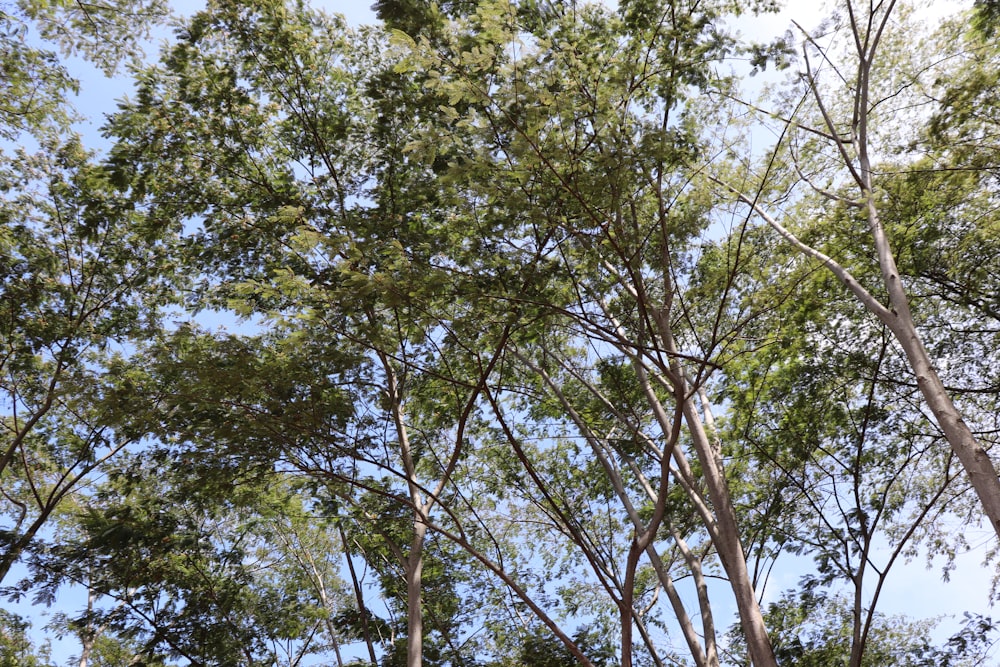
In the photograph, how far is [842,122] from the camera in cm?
809

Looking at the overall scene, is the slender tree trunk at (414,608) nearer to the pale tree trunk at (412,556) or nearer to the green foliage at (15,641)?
the pale tree trunk at (412,556)

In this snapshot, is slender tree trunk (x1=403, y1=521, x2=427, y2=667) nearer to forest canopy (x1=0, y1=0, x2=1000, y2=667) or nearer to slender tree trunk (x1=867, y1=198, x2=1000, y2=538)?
forest canopy (x1=0, y1=0, x2=1000, y2=667)

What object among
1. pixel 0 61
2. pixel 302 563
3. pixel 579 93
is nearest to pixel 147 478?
pixel 302 563

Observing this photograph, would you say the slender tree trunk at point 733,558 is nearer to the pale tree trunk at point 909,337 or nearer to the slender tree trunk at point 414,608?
the pale tree trunk at point 909,337

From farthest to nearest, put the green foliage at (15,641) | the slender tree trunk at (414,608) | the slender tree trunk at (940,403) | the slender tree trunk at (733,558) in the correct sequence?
the green foliage at (15,641) < the slender tree trunk at (414,608) < the slender tree trunk at (733,558) < the slender tree trunk at (940,403)

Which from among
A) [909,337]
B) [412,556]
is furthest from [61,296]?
[909,337]

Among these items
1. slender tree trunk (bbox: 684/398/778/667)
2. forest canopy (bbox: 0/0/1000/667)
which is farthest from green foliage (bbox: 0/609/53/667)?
slender tree trunk (bbox: 684/398/778/667)

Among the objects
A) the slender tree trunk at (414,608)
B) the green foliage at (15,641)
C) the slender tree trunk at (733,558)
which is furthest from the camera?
the green foliage at (15,641)

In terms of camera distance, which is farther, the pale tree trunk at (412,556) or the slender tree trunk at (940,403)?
the pale tree trunk at (412,556)

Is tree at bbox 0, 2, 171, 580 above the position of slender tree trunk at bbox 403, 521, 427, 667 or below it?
above

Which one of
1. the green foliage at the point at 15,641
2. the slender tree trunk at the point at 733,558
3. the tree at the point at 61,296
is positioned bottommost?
the slender tree trunk at the point at 733,558

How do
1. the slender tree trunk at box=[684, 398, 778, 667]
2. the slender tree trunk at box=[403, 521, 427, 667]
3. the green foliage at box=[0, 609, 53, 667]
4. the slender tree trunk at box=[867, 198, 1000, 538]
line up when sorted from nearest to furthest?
the slender tree trunk at box=[867, 198, 1000, 538]
the slender tree trunk at box=[684, 398, 778, 667]
the slender tree trunk at box=[403, 521, 427, 667]
the green foliage at box=[0, 609, 53, 667]

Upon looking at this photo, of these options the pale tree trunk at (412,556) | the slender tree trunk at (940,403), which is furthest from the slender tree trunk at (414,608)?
the slender tree trunk at (940,403)

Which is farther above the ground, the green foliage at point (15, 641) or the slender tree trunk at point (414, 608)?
the green foliage at point (15, 641)
